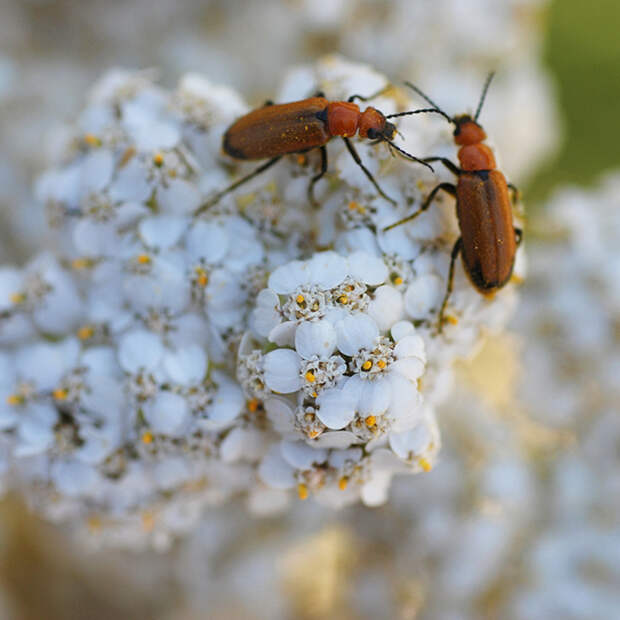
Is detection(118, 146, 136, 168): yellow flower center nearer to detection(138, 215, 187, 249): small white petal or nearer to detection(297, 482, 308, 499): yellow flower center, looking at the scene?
detection(138, 215, 187, 249): small white petal

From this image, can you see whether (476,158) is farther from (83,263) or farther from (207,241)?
(83,263)

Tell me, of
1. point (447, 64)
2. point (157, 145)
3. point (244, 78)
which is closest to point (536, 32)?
point (447, 64)

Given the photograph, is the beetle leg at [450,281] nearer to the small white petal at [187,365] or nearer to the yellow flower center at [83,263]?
the small white petal at [187,365]

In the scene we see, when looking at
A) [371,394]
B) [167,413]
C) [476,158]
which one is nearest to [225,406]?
[167,413]

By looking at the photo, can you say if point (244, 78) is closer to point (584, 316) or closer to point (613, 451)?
point (584, 316)

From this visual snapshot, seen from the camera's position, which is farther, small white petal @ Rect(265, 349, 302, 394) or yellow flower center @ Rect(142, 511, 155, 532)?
yellow flower center @ Rect(142, 511, 155, 532)

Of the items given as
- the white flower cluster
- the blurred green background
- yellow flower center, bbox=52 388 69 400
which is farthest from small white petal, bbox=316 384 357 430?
the blurred green background
